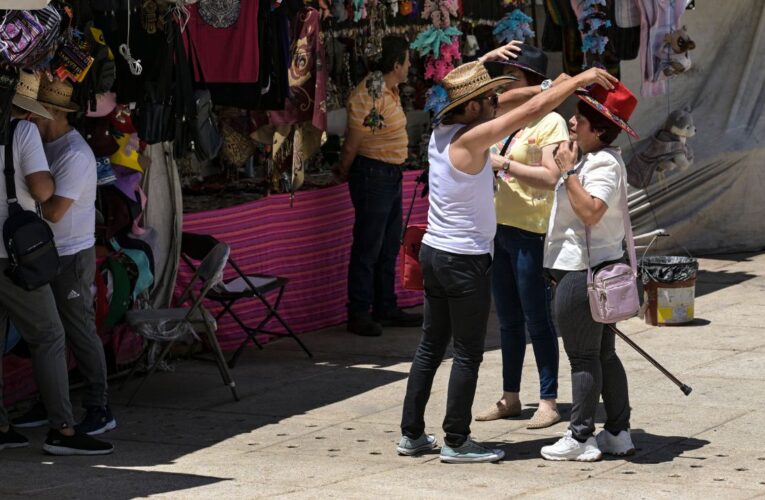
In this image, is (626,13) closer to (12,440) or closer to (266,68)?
(266,68)

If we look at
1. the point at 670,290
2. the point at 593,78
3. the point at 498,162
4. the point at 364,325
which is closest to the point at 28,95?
the point at 498,162

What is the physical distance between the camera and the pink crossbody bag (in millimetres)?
6512

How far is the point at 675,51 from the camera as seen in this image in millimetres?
11805

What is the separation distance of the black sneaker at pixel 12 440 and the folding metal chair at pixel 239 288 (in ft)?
6.80

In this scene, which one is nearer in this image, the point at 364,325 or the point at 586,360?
the point at 586,360

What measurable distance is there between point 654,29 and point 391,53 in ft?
9.23

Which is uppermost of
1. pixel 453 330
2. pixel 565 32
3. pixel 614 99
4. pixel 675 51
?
pixel 565 32

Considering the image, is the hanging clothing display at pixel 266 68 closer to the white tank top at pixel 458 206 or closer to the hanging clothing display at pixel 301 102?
the hanging clothing display at pixel 301 102

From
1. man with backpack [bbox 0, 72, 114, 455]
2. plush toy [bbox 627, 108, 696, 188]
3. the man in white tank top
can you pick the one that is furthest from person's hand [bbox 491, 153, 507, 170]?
plush toy [bbox 627, 108, 696, 188]

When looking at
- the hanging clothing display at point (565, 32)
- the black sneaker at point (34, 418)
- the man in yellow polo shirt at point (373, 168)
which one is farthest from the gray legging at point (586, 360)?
the hanging clothing display at point (565, 32)

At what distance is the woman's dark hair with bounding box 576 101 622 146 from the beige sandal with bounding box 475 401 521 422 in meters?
1.71

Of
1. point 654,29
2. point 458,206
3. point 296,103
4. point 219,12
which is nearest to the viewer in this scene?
point 458,206

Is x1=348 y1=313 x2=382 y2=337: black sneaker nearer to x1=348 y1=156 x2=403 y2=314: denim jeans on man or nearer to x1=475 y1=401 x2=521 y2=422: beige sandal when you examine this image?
x1=348 y1=156 x2=403 y2=314: denim jeans on man

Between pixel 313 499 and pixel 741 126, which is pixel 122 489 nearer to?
pixel 313 499
